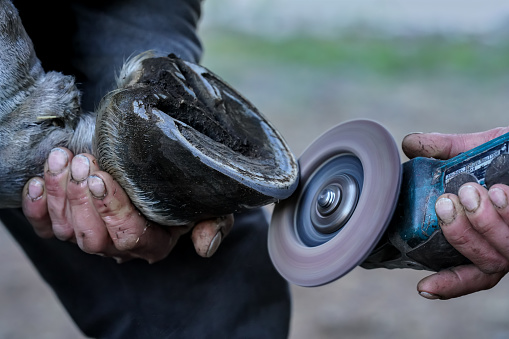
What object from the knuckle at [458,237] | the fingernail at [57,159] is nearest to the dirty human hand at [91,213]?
the fingernail at [57,159]

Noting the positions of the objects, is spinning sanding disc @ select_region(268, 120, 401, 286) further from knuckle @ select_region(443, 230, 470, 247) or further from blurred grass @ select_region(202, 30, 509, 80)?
blurred grass @ select_region(202, 30, 509, 80)

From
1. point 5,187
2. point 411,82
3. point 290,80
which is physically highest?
point 5,187

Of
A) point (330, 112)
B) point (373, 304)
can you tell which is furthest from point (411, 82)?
point (373, 304)

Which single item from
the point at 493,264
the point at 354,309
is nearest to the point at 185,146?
the point at 493,264

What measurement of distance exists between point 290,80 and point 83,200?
209 inches

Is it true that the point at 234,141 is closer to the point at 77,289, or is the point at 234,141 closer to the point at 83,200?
the point at 83,200

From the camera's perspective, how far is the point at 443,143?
155 centimetres

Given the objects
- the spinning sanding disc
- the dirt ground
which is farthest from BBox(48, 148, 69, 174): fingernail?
the dirt ground

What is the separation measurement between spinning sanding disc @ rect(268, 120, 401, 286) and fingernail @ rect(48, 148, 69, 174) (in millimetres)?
487

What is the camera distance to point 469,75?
20.9 ft

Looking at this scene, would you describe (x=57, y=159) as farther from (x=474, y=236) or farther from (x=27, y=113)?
(x=474, y=236)

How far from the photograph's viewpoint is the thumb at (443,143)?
1.55 m

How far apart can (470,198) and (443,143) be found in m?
0.39

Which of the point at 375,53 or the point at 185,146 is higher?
the point at 185,146
